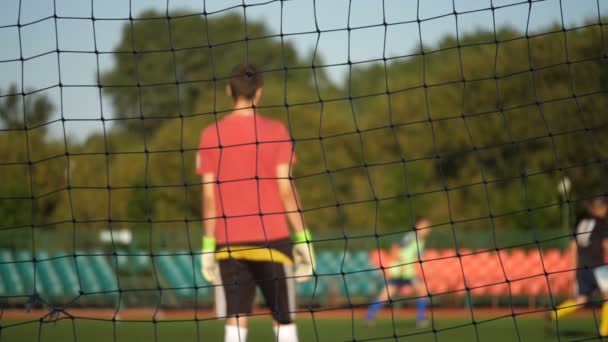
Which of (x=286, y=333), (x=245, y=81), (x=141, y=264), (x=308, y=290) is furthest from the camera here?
(x=141, y=264)

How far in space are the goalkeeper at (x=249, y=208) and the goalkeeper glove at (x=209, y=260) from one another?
0.13m

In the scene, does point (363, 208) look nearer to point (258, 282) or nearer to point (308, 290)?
point (308, 290)

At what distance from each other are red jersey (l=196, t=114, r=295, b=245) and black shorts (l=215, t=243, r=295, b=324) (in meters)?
0.10

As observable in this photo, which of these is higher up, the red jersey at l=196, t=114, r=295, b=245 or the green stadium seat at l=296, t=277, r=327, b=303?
the green stadium seat at l=296, t=277, r=327, b=303

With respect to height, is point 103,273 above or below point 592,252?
above

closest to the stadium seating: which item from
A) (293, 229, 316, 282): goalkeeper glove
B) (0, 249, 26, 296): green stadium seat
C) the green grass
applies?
(0, 249, 26, 296): green stadium seat

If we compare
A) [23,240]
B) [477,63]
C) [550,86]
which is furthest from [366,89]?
[23,240]

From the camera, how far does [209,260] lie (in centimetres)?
554

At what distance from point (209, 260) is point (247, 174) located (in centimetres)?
53

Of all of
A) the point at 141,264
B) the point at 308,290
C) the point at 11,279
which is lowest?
the point at 308,290

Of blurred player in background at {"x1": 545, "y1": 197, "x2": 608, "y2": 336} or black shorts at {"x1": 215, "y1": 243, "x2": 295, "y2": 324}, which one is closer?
black shorts at {"x1": 215, "y1": 243, "x2": 295, "y2": 324}

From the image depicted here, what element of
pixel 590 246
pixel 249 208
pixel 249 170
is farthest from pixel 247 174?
pixel 590 246

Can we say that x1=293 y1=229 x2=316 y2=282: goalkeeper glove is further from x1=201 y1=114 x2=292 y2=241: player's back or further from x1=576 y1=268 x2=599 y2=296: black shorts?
x1=576 y1=268 x2=599 y2=296: black shorts

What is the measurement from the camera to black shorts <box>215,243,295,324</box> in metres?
5.21
